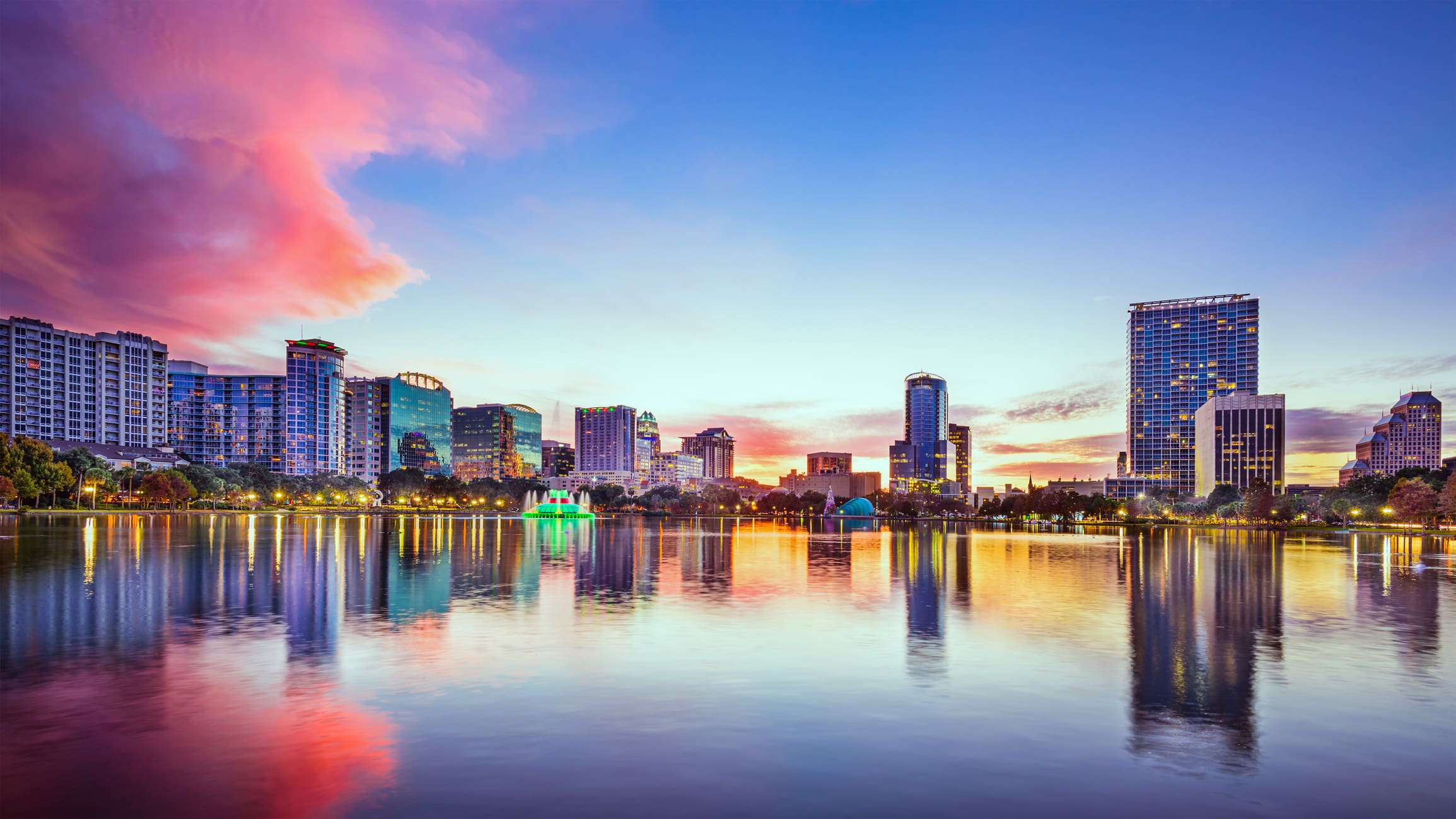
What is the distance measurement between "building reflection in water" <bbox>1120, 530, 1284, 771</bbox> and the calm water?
145 millimetres

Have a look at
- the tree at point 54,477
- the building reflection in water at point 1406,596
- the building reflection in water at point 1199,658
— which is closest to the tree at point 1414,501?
the building reflection in water at point 1406,596

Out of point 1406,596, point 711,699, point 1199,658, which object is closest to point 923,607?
point 1199,658

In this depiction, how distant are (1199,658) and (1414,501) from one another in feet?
506

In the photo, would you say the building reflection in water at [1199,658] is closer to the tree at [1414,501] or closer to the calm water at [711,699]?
the calm water at [711,699]

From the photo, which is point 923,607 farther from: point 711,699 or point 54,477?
point 54,477

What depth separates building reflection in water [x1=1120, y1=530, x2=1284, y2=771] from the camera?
15.7m

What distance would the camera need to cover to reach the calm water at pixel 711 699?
1293 cm

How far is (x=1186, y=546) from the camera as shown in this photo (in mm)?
102875

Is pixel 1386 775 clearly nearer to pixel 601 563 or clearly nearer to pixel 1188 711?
pixel 1188 711

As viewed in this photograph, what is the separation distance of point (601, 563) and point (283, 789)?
150 ft

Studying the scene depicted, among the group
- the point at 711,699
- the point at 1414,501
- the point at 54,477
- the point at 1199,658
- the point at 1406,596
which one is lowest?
the point at 1414,501

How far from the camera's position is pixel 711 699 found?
18.8 meters

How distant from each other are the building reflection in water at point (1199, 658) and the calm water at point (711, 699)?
14cm

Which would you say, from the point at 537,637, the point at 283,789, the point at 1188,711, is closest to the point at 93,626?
the point at 537,637
